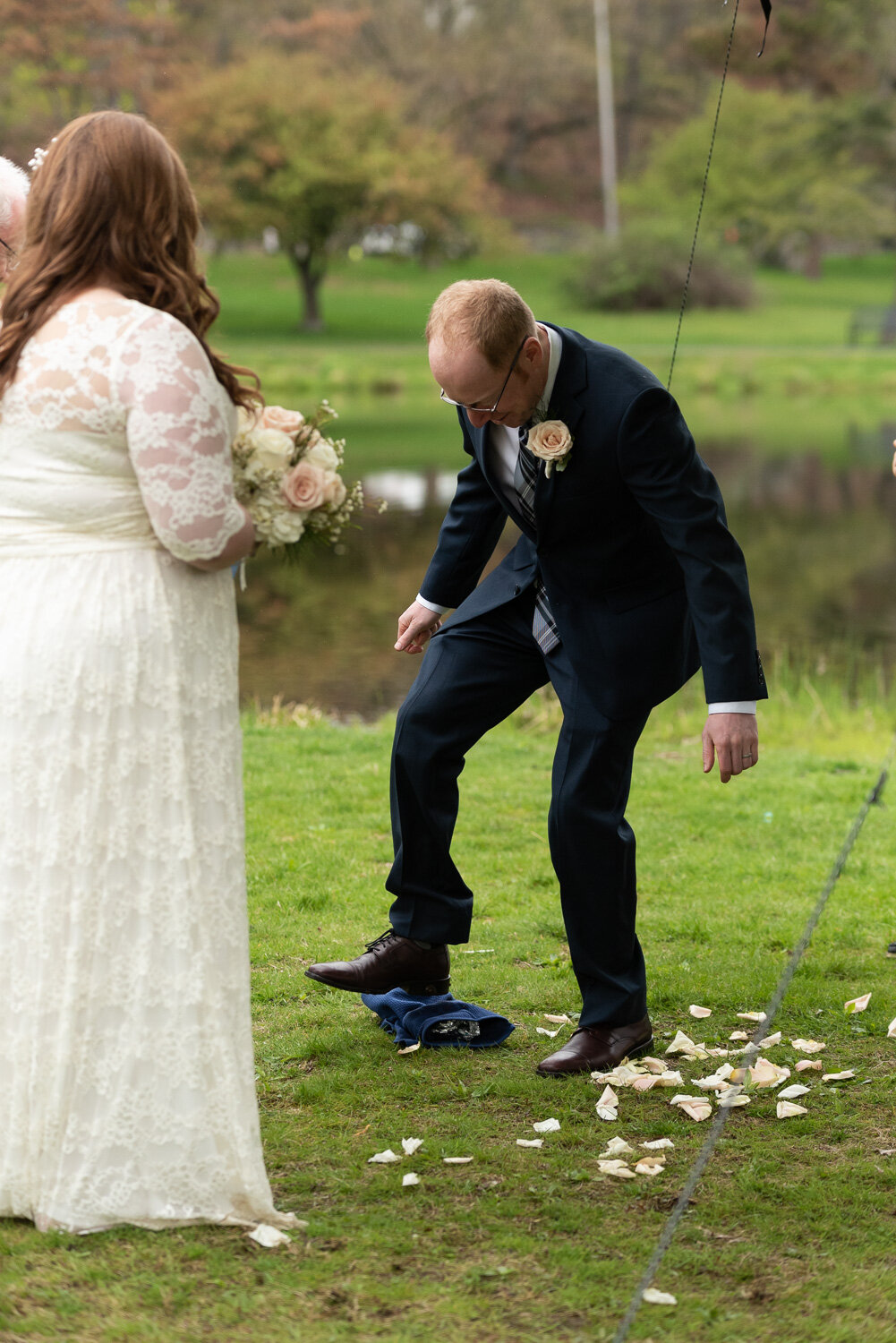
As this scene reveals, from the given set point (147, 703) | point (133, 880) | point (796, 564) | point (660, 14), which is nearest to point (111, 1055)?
point (133, 880)

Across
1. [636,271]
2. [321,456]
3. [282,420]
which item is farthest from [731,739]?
[636,271]

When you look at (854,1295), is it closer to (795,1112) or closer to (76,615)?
(795,1112)

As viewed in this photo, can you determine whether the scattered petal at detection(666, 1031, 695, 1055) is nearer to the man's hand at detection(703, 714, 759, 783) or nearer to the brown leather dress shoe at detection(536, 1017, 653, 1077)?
the brown leather dress shoe at detection(536, 1017, 653, 1077)

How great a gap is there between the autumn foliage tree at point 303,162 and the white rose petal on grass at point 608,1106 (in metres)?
44.0

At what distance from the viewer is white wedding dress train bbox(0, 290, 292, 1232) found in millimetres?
3270

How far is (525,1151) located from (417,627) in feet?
5.47

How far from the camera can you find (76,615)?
10.7 ft

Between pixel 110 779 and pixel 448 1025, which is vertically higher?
pixel 110 779

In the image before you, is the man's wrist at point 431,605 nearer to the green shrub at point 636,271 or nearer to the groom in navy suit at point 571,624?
the groom in navy suit at point 571,624

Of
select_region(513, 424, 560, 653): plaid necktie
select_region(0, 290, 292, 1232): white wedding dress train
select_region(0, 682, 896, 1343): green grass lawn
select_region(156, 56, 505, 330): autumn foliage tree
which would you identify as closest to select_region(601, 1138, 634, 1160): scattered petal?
select_region(0, 682, 896, 1343): green grass lawn

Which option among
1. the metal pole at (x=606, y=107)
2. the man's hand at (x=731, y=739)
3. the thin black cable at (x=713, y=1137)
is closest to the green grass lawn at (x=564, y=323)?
the metal pole at (x=606, y=107)

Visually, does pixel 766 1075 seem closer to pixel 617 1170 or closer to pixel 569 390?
pixel 617 1170

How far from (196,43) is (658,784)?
190 feet

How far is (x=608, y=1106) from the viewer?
4.16 metres
